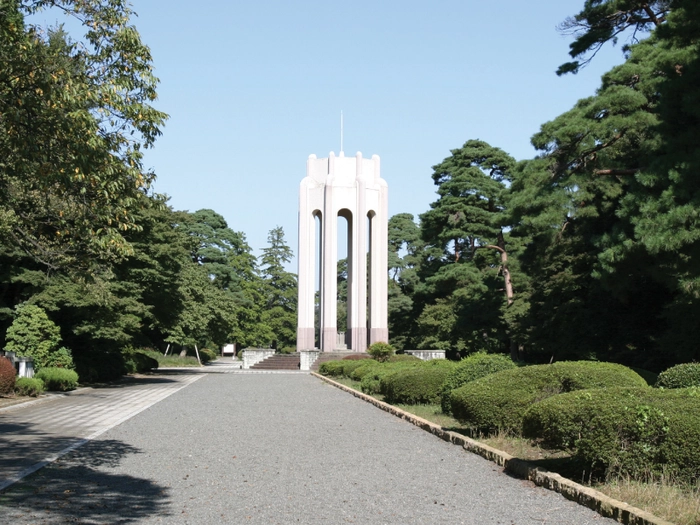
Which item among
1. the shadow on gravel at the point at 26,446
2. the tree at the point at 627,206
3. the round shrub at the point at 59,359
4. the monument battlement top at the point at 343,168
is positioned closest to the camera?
the shadow on gravel at the point at 26,446

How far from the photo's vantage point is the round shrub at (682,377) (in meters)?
9.64

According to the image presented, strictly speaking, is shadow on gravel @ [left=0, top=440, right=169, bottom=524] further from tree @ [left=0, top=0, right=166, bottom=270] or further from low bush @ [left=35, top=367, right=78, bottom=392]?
low bush @ [left=35, top=367, right=78, bottom=392]

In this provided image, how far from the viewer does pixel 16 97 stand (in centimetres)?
791

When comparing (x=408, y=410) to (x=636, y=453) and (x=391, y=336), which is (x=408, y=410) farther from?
(x=391, y=336)

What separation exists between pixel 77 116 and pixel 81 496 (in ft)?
12.7

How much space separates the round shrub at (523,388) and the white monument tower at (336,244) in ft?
118

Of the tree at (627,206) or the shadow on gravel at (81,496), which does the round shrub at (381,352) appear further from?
the shadow on gravel at (81,496)

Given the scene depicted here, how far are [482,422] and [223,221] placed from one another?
201ft

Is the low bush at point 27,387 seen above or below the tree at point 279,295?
below

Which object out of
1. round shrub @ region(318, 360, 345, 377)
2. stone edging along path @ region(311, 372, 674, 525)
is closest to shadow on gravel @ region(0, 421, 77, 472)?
stone edging along path @ region(311, 372, 674, 525)

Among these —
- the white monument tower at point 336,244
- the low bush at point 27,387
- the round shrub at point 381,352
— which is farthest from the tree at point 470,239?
the low bush at point 27,387

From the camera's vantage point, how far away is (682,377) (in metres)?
9.77

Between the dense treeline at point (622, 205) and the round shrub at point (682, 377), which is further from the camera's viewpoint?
the dense treeline at point (622, 205)

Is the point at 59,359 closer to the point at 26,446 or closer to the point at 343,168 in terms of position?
the point at 26,446
